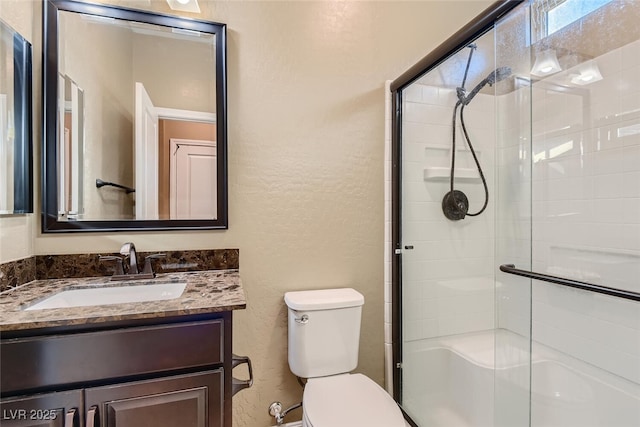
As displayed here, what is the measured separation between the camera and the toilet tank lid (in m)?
1.45

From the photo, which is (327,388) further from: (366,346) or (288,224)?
(288,224)

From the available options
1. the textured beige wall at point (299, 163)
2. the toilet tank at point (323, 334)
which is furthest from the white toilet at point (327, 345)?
the textured beige wall at point (299, 163)

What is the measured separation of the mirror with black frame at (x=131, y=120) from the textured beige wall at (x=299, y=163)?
0.08 m

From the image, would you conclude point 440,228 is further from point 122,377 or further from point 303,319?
point 122,377

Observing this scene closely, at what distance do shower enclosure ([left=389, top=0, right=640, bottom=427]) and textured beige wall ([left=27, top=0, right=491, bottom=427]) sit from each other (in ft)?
0.57

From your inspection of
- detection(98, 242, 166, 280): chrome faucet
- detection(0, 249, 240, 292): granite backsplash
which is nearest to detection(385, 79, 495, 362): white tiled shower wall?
detection(0, 249, 240, 292): granite backsplash

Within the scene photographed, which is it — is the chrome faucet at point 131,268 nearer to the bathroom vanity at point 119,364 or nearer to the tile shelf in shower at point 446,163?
the bathroom vanity at point 119,364

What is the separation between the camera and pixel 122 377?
0.91 metres

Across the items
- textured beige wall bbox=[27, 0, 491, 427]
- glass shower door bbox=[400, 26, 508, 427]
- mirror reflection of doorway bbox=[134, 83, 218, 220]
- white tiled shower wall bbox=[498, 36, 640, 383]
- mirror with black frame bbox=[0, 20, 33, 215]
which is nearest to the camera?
mirror with black frame bbox=[0, 20, 33, 215]

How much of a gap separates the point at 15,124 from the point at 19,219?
1.19 ft

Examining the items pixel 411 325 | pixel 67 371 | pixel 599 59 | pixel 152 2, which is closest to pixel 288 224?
A: pixel 411 325

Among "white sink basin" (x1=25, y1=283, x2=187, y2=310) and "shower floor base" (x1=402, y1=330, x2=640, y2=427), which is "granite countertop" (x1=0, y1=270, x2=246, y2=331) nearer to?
"white sink basin" (x1=25, y1=283, x2=187, y2=310)

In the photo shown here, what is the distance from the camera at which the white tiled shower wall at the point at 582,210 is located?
1.31 m

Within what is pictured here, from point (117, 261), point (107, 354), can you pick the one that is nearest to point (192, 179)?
point (117, 261)
